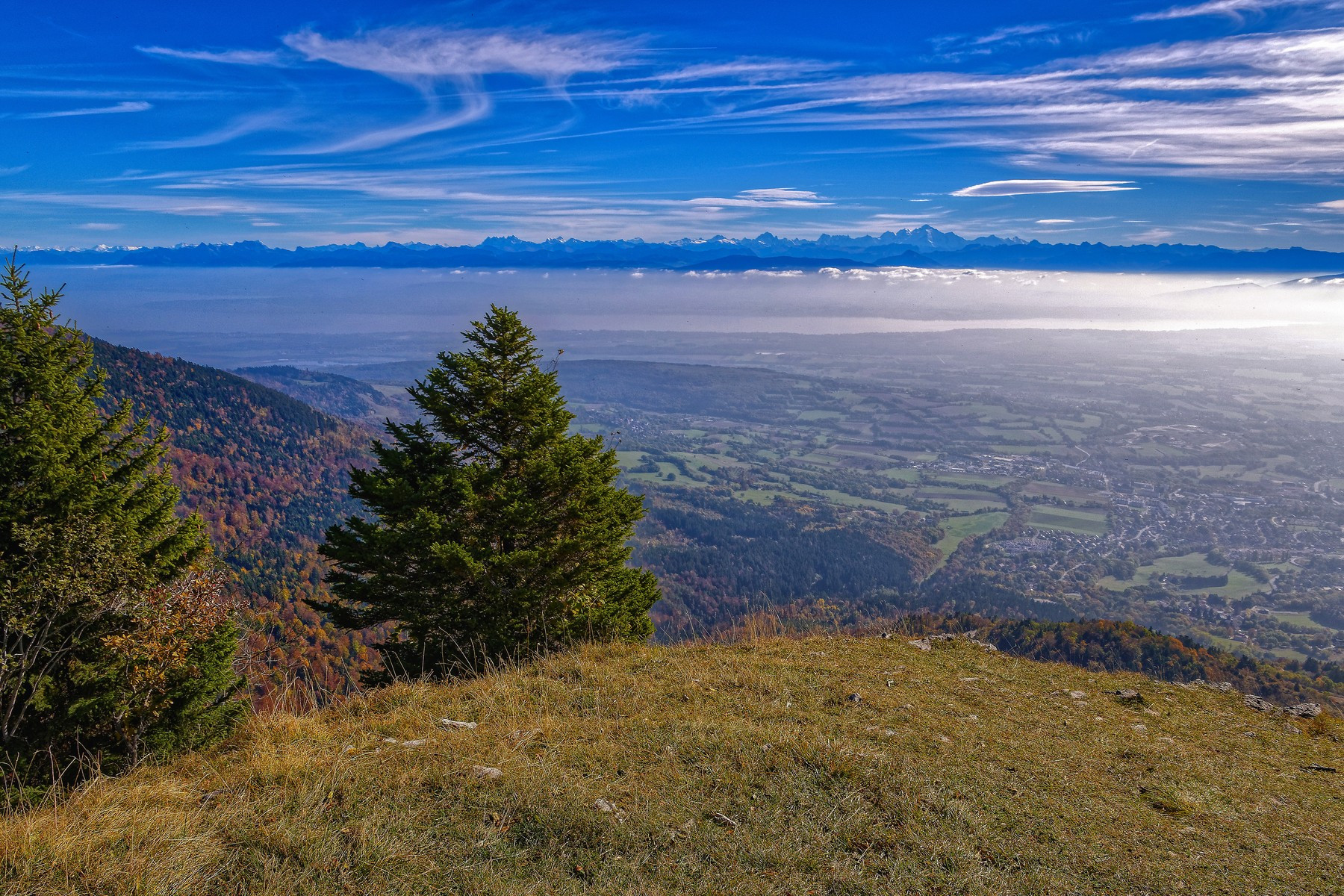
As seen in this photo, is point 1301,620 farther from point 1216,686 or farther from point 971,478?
point 1216,686

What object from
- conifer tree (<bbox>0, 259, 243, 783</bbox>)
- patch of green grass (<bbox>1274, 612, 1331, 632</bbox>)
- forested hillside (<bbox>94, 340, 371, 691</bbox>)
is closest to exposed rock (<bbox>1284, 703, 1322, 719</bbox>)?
conifer tree (<bbox>0, 259, 243, 783</bbox>)

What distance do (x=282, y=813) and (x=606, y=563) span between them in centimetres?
999

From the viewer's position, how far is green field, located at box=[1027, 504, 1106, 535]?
146250 millimetres

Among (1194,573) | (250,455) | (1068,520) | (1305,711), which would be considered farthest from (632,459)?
(1305,711)

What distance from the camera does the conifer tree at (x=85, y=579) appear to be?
384 inches

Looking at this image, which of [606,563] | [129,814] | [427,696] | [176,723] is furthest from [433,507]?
[129,814]

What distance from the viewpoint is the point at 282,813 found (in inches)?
197

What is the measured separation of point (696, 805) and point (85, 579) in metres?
10.0

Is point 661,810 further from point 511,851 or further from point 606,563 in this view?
point 606,563

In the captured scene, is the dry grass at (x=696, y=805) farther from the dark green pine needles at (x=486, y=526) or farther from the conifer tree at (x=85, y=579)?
the dark green pine needles at (x=486, y=526)

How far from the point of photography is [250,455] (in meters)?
146

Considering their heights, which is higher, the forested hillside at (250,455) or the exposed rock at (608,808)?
the exposed rock at (608,808)

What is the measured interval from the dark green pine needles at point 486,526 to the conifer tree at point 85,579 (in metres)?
3.09

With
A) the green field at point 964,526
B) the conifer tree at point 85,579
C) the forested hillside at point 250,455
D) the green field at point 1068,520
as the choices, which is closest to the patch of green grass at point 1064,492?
the green field at point 1068,520
